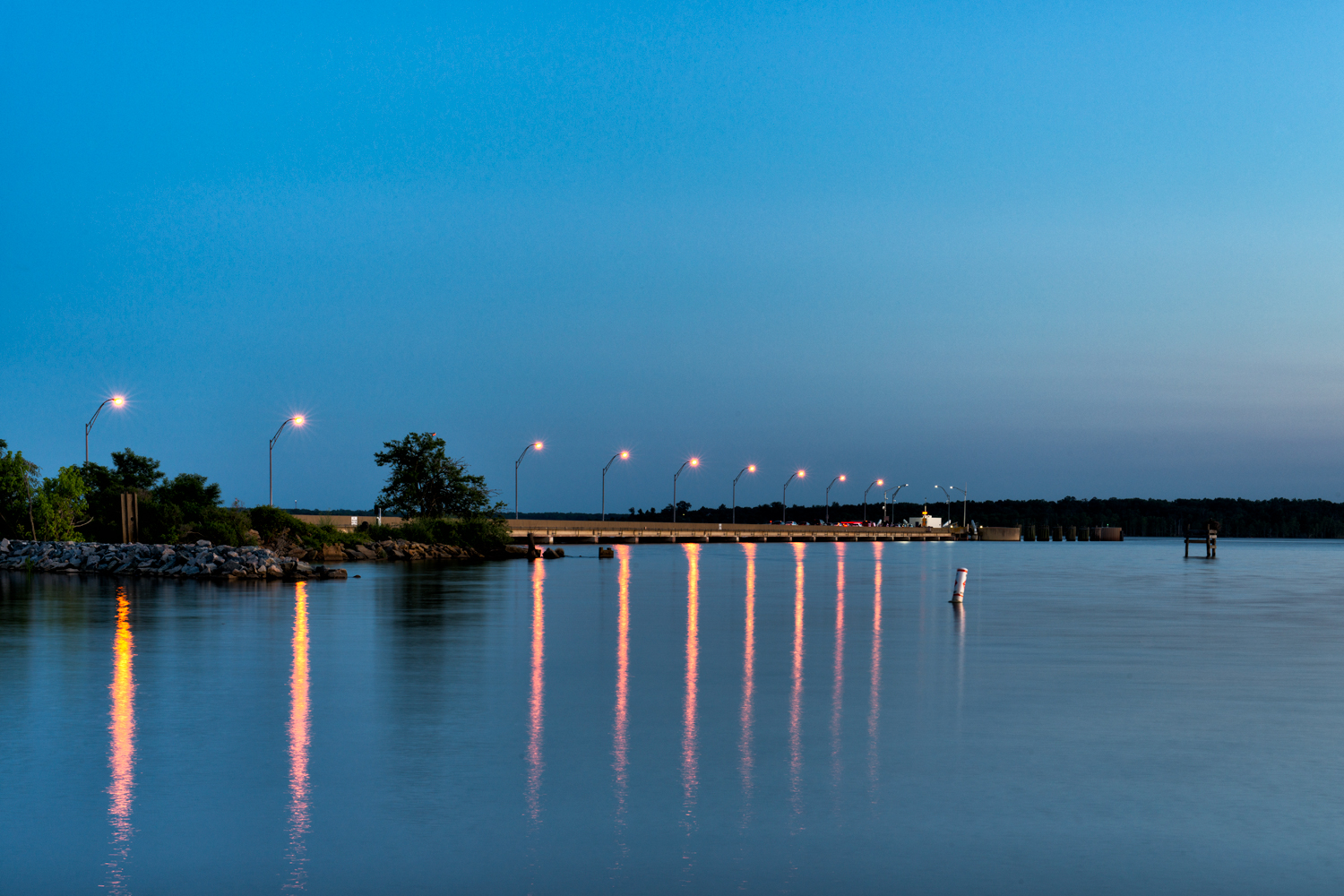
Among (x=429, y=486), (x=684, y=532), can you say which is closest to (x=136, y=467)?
(x=429, y=486)

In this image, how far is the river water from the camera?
737cm

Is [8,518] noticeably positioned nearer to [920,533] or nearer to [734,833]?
[734,833]

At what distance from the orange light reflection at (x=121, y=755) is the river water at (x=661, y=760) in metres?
0.05

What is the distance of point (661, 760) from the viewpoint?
10.6 m

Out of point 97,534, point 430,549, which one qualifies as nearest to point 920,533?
point 430,549

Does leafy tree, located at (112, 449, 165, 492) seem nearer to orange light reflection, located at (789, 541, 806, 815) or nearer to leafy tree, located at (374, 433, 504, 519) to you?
leafy tree, located at (374, 433, 504, 519)

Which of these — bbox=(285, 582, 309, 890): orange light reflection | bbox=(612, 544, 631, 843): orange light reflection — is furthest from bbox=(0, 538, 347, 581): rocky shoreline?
bbox=(285, 582, 309, 890): orange light reflection

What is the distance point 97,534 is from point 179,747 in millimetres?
49060

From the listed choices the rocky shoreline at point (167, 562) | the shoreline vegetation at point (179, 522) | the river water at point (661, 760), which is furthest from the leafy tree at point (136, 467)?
the river water at point (661, 760)

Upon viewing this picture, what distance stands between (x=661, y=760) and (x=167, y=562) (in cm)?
3691

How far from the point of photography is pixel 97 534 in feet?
181

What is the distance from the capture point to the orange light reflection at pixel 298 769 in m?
7.32

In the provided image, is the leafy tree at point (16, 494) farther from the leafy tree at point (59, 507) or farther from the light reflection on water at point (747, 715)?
the light reflection on water at point (747, 715)

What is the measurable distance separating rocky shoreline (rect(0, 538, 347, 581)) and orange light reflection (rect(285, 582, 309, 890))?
2357 cm
